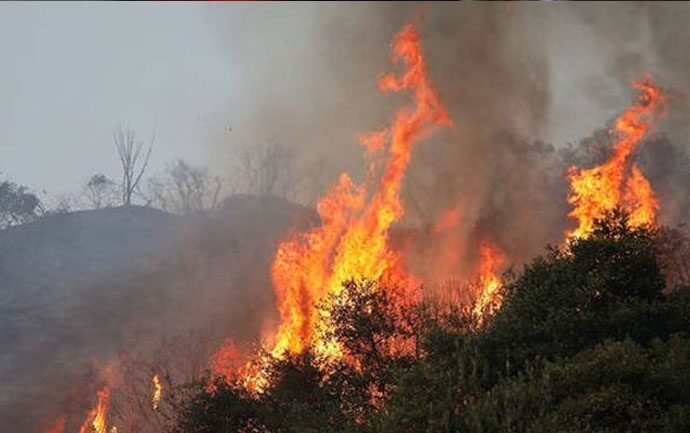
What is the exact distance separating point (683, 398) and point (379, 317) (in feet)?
56.2

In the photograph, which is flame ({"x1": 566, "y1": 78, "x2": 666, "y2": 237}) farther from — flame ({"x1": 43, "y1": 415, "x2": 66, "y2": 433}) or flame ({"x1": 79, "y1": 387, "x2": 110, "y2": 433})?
flame ({"x1": 43, "y1": 415, "x2": 66, "y2": 433})

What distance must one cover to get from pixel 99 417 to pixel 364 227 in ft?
95.2

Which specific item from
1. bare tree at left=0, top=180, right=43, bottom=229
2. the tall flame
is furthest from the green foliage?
bare tree at left=0, top=180, right=43, bottom=229

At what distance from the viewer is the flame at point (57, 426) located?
62.4 metres

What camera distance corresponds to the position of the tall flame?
54.8 metres

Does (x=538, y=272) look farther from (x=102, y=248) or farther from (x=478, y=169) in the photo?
(x=102, y=248)

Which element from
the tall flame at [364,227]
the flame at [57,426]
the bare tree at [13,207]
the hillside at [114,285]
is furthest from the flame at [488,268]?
the bare tree at [13,207]

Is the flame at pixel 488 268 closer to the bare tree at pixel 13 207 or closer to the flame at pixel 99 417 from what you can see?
the flame at pixel 99 417

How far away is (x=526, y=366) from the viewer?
86.5 feet

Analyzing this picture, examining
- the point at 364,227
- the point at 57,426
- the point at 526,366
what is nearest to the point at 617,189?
the point at 364,227

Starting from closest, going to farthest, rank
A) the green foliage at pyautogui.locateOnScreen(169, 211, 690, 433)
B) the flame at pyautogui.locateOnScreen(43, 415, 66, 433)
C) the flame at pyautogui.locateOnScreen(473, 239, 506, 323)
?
1. the green foliage at pyautogui.locateOnScreen(169, 211, 690, 433)
2. the flame at pyautogui.locateOnScreen(473, 239, 506, 323)
3. the flame at pyautogui.locateOnScreen(43, 415, 66, 433)

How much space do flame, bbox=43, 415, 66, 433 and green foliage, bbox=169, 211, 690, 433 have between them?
36357 millimetres

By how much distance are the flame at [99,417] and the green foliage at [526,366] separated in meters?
29.3

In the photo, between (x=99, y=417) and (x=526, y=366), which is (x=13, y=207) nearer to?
(x=99, y=417)
